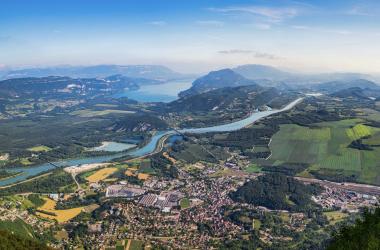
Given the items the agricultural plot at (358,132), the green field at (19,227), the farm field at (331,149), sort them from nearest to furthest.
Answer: the green field at (19,227), the farm field at (331,149), the agricultural plot at (358,132)

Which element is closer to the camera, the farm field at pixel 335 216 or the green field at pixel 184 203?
the farm field at pixel 335 216

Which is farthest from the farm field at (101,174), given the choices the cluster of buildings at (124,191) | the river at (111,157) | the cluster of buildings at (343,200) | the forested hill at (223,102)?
the forested hill at (223,102)

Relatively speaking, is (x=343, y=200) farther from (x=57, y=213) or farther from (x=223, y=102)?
(x=223, y=102)

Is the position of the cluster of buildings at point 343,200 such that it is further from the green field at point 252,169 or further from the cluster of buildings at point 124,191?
the cluster of buildings at point 124,191

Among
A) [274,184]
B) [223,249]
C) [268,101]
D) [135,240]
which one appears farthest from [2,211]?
[268,101]

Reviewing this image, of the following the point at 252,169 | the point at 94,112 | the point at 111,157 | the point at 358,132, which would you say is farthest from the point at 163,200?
the point at 94,112

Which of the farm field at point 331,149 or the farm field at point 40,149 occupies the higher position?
the farm field at point 331,149
